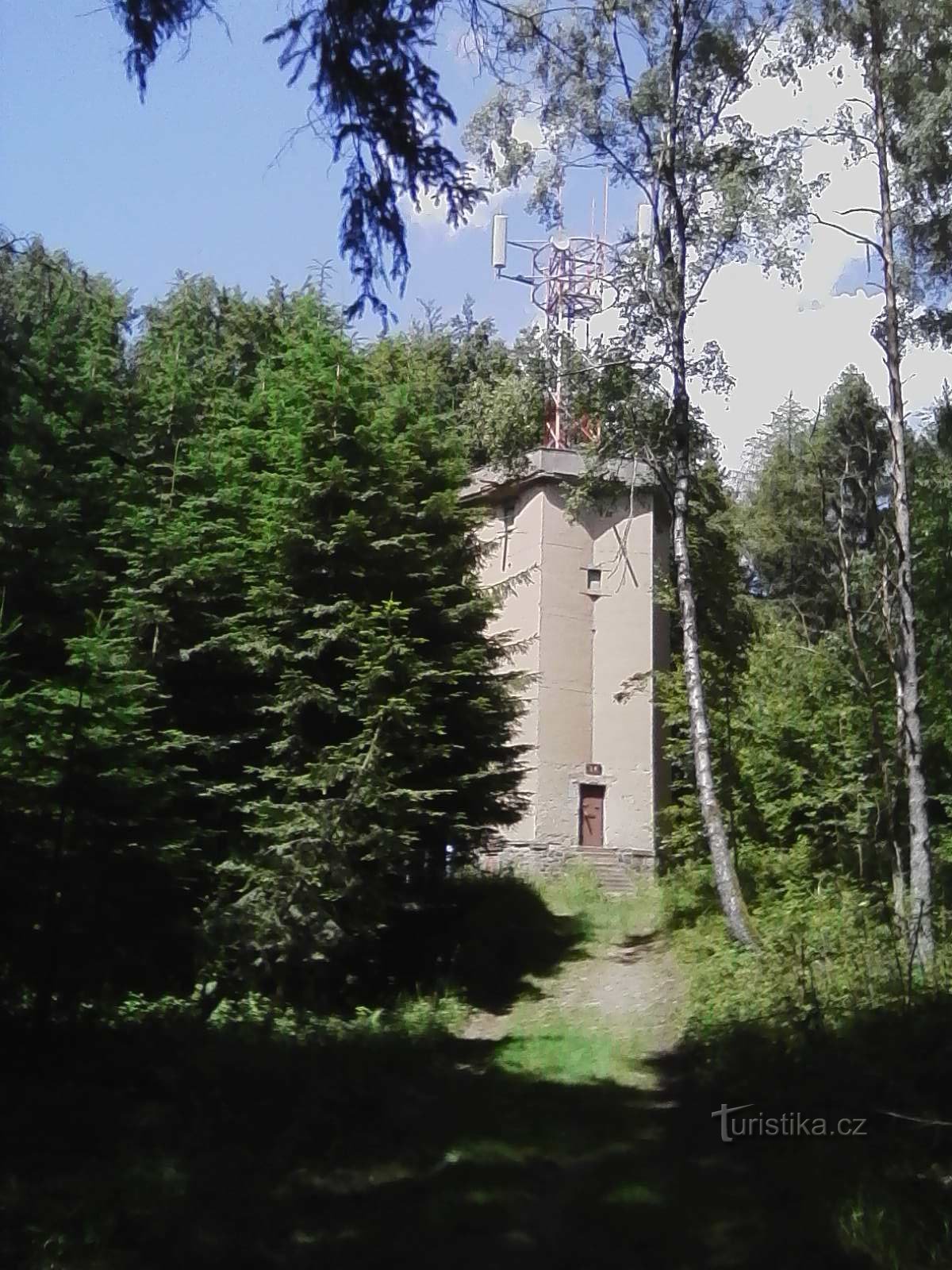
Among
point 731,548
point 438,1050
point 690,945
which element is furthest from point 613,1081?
point 731,548

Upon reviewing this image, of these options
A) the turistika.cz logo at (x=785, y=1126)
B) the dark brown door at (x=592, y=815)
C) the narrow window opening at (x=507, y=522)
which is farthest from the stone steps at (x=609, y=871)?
the turistika.cz logo at (x=785, y=1126)

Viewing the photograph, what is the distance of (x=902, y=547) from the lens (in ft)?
48.6

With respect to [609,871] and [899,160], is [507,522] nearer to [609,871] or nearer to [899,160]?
[609,871]

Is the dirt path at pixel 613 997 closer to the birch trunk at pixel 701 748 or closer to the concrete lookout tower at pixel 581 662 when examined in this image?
the birch trunk at pixel 701 748

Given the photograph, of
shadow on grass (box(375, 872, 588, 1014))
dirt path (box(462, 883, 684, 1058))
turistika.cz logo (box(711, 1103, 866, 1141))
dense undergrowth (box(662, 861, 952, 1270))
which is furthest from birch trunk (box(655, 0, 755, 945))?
turistika.cz logo (box(711, 1103, 866, 1141))

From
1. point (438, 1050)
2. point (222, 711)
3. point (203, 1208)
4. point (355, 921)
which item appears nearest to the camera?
point (203, 1208)

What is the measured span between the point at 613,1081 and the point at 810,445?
8.94 metres

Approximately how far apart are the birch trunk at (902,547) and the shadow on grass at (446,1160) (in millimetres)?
4335

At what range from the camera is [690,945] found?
17.1m

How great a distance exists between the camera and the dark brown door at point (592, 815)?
2616 centimetres

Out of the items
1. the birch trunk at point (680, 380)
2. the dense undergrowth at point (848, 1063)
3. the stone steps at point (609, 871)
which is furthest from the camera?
the stone steps at point (609, 871)

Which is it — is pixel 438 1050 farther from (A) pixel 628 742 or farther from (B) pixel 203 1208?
(A) pixel 628 742

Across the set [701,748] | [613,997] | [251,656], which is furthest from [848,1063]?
[251,656]

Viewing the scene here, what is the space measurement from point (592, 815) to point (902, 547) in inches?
505
